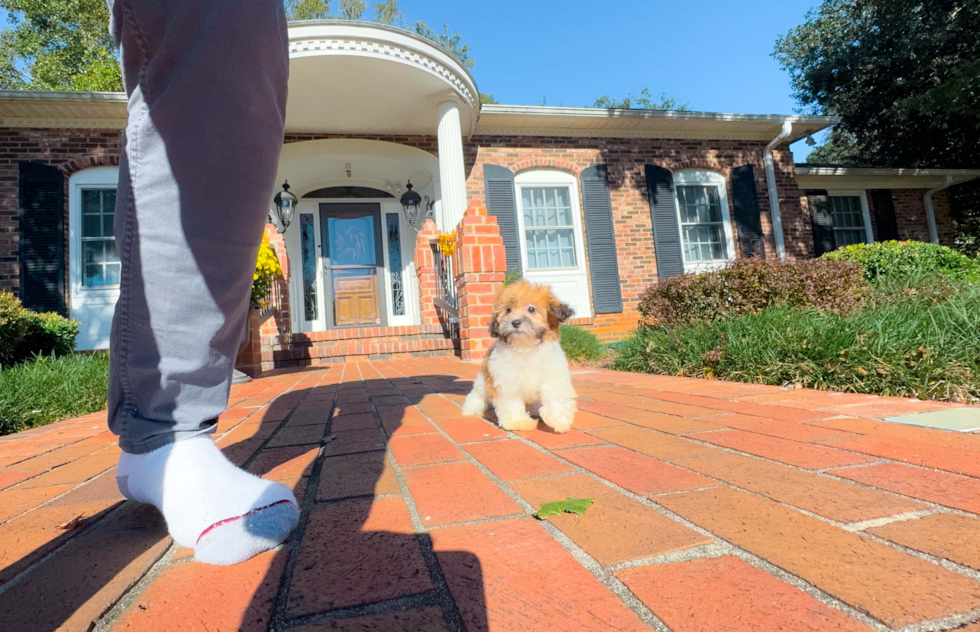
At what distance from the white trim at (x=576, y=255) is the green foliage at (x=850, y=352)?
4.92 metres

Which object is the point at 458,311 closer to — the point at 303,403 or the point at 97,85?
the point at 303,403

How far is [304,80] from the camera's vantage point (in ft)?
21.6

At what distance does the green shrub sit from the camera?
19.5ft

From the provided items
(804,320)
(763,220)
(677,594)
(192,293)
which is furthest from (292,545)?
(763,220)

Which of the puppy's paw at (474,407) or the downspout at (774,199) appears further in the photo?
the downspout at (774,199)

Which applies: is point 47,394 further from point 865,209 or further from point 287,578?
point 865,209

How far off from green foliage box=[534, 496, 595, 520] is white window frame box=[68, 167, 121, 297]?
878cm

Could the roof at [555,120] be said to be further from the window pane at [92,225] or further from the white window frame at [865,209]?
the white window frame at [865,209]

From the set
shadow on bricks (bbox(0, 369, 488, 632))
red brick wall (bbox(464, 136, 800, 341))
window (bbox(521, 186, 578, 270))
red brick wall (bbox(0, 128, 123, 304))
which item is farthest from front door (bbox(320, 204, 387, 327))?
shadow on bricks (bbox(0, 369, 488, 632))

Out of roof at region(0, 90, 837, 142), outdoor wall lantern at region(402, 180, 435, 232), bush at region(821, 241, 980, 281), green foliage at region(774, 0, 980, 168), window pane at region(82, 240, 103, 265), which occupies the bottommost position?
bush at region(821, 241, 980, 281)

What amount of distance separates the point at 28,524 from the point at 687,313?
528cm

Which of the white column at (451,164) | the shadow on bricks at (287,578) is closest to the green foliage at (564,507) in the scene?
the shadow on bricks at (287,578)

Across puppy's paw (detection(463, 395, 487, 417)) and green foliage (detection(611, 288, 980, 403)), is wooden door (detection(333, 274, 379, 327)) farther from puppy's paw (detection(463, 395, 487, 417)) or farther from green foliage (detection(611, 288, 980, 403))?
puppy's paw (detection(463, 395, 487, 417))

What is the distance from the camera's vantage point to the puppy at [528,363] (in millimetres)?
2008
